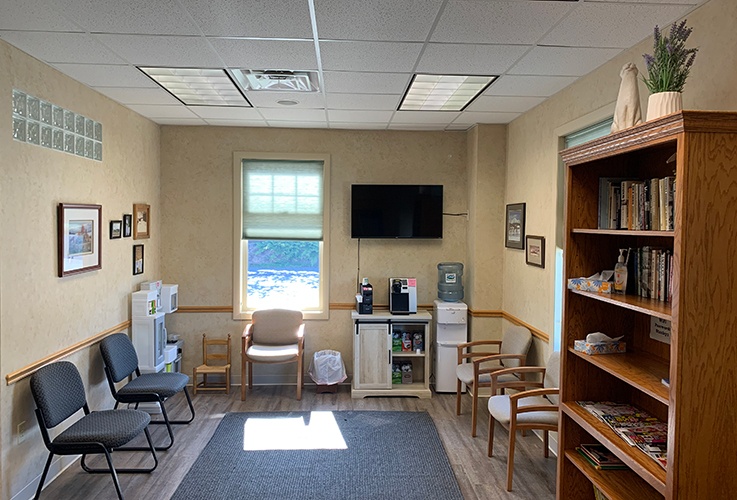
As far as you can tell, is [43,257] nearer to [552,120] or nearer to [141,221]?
[141,221]

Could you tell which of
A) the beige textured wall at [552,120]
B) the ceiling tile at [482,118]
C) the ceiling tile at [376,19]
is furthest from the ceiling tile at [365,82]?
the beige textured wall at [552,120]

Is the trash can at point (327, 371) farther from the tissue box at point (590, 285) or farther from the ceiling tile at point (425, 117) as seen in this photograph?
the tissue box at point (590, 285)

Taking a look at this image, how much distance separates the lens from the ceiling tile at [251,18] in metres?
2.40

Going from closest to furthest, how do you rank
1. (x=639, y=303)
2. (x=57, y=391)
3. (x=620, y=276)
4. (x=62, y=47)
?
(x=639, y=303)
(x=620, y=276)
(x=62, y=47)
(x=57, y=391)

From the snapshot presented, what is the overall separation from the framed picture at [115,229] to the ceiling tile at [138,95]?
3.33 ft

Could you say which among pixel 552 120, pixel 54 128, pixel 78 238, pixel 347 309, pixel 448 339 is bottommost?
pixel 448 339

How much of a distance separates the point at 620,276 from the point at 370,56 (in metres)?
1.87

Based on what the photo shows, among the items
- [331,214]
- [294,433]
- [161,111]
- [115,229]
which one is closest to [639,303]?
[294,433]

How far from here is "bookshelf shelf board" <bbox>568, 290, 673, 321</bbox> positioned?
6.41 feet

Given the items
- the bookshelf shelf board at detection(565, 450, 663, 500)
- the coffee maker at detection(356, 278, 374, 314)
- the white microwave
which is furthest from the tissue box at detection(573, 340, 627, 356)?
the white microwave

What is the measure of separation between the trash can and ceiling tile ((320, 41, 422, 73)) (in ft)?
9.90

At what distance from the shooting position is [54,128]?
3447mm

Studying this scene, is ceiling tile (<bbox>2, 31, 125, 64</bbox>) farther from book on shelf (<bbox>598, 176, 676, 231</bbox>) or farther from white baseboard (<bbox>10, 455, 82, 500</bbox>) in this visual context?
book on shelf (<bbox>598, 176, 676, 231</bbox>)

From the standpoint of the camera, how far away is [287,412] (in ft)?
15.6
